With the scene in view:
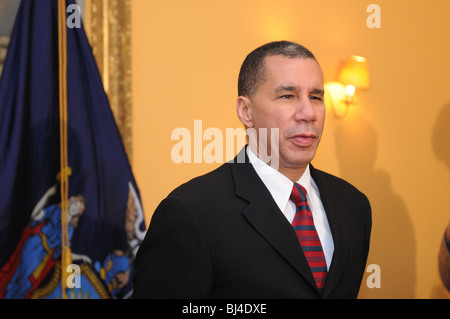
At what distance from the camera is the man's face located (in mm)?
1426

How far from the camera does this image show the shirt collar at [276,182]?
58.1 inches

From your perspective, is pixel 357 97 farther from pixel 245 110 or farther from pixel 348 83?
pixel 245 110

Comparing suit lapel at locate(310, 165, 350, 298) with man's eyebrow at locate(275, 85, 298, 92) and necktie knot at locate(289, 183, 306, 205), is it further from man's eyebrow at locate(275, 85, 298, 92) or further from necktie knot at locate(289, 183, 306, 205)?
man's eyebrow at locate(275, 85, 298, 92)

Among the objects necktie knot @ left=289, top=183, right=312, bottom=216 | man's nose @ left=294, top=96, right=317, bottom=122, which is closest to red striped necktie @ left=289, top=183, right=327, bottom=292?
necktie knot @ left=289, top=183, right=312, bottom=216

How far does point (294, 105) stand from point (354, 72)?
9.06ft

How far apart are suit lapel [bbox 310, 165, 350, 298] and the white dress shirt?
0.02 metres

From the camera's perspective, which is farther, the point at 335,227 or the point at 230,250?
the point at 335,227

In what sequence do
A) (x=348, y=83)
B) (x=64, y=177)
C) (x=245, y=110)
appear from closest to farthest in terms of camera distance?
(x=245, y=110) < (x=64, y=177) < (x=348, y=83)

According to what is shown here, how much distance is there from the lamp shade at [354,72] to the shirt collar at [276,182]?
2.66 meters

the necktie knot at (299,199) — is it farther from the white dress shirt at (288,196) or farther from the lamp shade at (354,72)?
the lamp shade at (354,72)

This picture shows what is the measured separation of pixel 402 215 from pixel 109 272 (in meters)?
2.58

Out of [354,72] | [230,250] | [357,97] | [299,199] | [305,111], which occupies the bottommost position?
[230,250]

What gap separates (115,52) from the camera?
128 inches

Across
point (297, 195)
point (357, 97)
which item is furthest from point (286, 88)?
point (357, 97)
